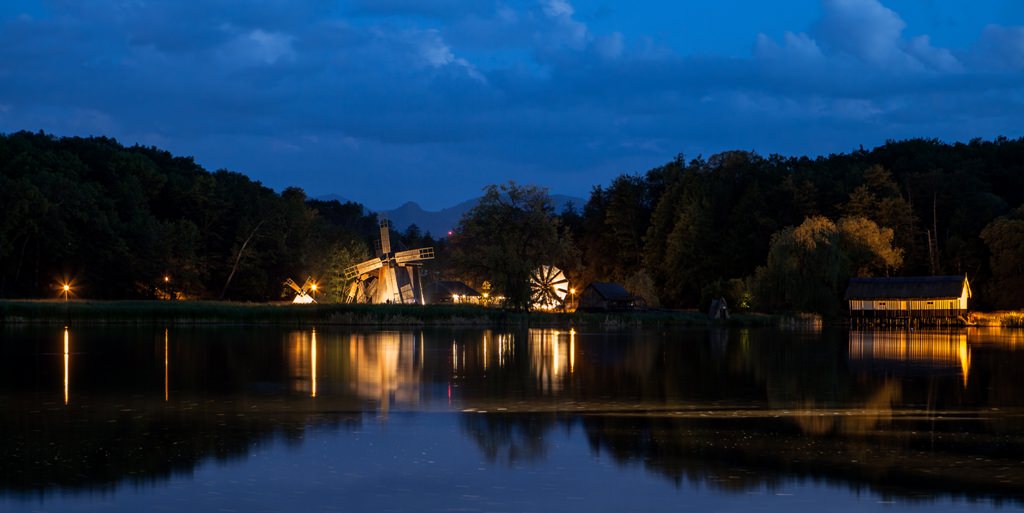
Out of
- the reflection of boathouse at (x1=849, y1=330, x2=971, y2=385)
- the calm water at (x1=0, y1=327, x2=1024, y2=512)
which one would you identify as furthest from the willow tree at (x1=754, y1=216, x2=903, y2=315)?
the calm water at (x1=0, y1=327, x2=1024, y2=512)

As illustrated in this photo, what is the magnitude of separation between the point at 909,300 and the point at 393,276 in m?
36.6

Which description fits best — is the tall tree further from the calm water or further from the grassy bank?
the calm water

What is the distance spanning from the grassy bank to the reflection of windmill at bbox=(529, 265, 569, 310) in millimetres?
4644

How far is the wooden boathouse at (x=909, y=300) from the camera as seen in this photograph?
71438 mm

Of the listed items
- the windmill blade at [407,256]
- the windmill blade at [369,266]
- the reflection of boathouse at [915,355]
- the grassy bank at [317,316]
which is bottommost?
the reflection of boathouse at [915,355]

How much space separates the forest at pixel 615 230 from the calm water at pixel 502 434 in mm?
39149

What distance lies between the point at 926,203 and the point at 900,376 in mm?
64623

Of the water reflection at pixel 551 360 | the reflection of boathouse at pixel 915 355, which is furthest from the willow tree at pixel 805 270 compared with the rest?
the water reflection at pixel 551 360

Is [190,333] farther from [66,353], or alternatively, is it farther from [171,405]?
[171,405]

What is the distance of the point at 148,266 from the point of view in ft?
241

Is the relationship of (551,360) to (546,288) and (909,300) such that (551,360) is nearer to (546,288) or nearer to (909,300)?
(546,288)

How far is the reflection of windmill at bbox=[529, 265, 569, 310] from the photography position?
67938mm

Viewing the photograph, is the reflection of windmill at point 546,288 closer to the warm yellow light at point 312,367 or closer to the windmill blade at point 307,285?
the windmill blade at point 307,285

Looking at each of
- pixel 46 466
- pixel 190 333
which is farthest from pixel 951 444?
pixel 190 333
